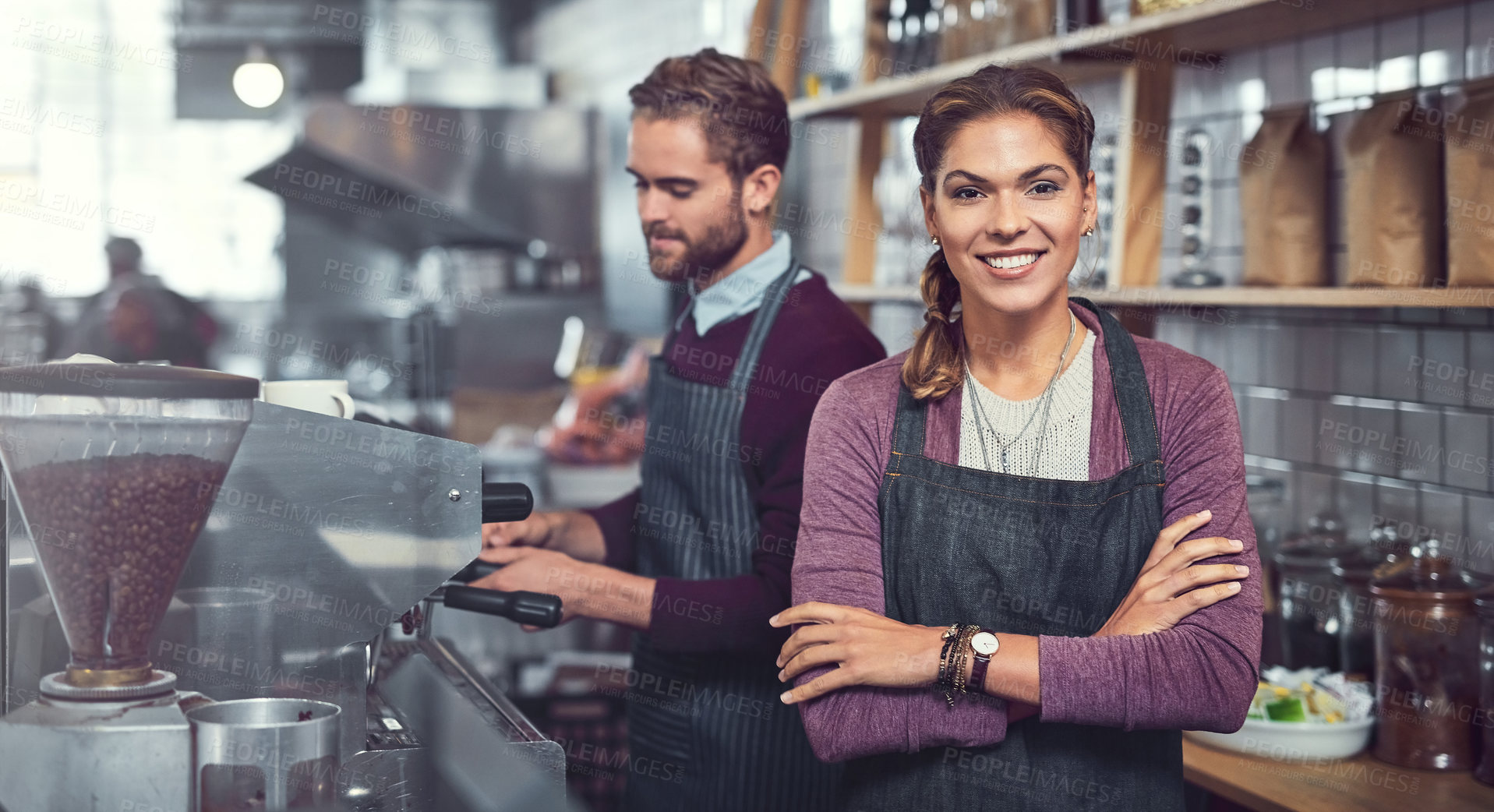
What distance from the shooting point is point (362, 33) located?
25.7 ft

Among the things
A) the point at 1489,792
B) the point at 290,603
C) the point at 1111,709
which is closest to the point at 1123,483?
the point at 1111,709

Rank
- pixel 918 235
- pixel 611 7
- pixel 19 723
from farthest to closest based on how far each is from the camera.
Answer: pixel 611 7 < pixel 918 235 < pixel 19 723

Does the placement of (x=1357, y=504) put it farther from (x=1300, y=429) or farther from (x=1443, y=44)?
(x=1443, y=44)

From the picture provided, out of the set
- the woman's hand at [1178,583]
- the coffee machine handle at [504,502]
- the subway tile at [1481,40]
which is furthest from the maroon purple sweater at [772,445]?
the subway tile at [1481,40]

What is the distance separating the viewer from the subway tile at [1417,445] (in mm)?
2043

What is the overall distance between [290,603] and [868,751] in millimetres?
613

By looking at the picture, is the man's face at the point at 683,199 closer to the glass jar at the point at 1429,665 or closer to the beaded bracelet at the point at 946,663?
the beaded bracelet at the point at 946,663

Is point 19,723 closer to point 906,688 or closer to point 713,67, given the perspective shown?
point 906,688

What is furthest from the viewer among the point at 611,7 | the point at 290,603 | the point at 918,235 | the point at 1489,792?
the point at 611,7

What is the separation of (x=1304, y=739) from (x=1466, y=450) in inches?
20.3

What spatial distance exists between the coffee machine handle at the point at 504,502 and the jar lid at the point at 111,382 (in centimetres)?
34

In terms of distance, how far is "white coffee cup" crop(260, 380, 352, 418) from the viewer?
147 cm

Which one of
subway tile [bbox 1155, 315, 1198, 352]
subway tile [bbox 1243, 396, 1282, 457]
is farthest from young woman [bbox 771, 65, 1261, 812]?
subway tile [bbox 1155, 315, 1198, 352]

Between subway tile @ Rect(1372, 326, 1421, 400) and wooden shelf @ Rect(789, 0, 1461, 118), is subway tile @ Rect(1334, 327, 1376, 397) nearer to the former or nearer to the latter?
subway tile @ Rect(1372, 326, 1421, 400)
